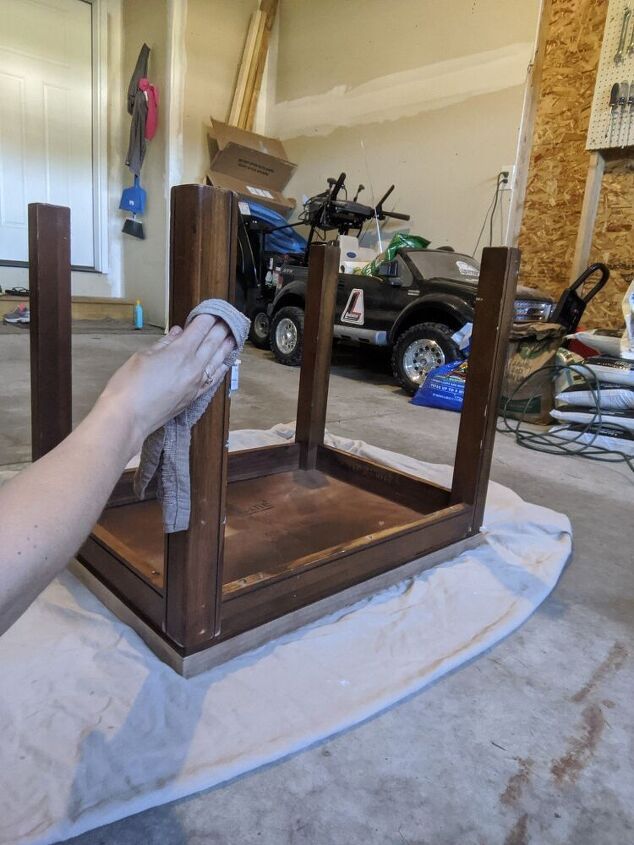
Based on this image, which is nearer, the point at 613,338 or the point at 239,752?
the point at 239,752

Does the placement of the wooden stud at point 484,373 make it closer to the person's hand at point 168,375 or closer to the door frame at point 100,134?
the person's hand at point 168,375

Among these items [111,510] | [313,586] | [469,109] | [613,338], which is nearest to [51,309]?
[111,510]

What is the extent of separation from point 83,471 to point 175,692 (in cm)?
56

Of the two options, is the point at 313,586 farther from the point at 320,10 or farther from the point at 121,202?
the point at 320,10

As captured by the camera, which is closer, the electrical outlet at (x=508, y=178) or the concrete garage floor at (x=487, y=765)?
the concrete garage floor at (x=487, y=765)

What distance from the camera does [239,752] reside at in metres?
0.84

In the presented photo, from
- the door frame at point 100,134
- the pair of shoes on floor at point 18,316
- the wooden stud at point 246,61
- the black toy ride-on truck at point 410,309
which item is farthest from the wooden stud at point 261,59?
the pair of shoes on floor at point 18,316

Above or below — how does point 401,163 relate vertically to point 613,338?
above

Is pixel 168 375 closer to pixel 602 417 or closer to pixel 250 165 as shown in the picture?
pixel 602 417

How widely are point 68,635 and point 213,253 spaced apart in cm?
73

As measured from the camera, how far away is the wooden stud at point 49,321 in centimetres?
128

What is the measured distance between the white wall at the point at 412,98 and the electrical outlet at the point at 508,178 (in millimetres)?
59

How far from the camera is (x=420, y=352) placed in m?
3.74

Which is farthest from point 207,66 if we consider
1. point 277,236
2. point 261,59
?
point 277,236
